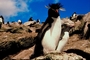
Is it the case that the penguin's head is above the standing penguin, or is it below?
above

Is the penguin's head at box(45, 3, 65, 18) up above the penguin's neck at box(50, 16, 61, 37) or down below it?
above

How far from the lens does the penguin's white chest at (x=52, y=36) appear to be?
12.7m

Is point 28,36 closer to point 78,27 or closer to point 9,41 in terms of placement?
point 9,41

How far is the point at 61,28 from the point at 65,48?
4.74ft

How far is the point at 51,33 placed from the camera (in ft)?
41.5

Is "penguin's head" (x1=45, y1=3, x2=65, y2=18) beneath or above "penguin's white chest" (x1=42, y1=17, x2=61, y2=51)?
above

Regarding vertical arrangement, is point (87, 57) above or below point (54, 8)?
below

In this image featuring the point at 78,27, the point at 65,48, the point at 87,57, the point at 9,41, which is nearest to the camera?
the point at 87,57

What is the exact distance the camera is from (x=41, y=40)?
41.8 ft

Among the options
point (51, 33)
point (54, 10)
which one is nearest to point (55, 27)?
point (51, 33)

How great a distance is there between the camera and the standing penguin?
1266 cm

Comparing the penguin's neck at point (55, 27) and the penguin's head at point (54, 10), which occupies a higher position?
the penguin's head at point (54, 10)

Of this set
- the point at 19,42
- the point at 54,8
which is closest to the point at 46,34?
the point at 54,8

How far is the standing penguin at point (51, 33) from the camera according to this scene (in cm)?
1266
